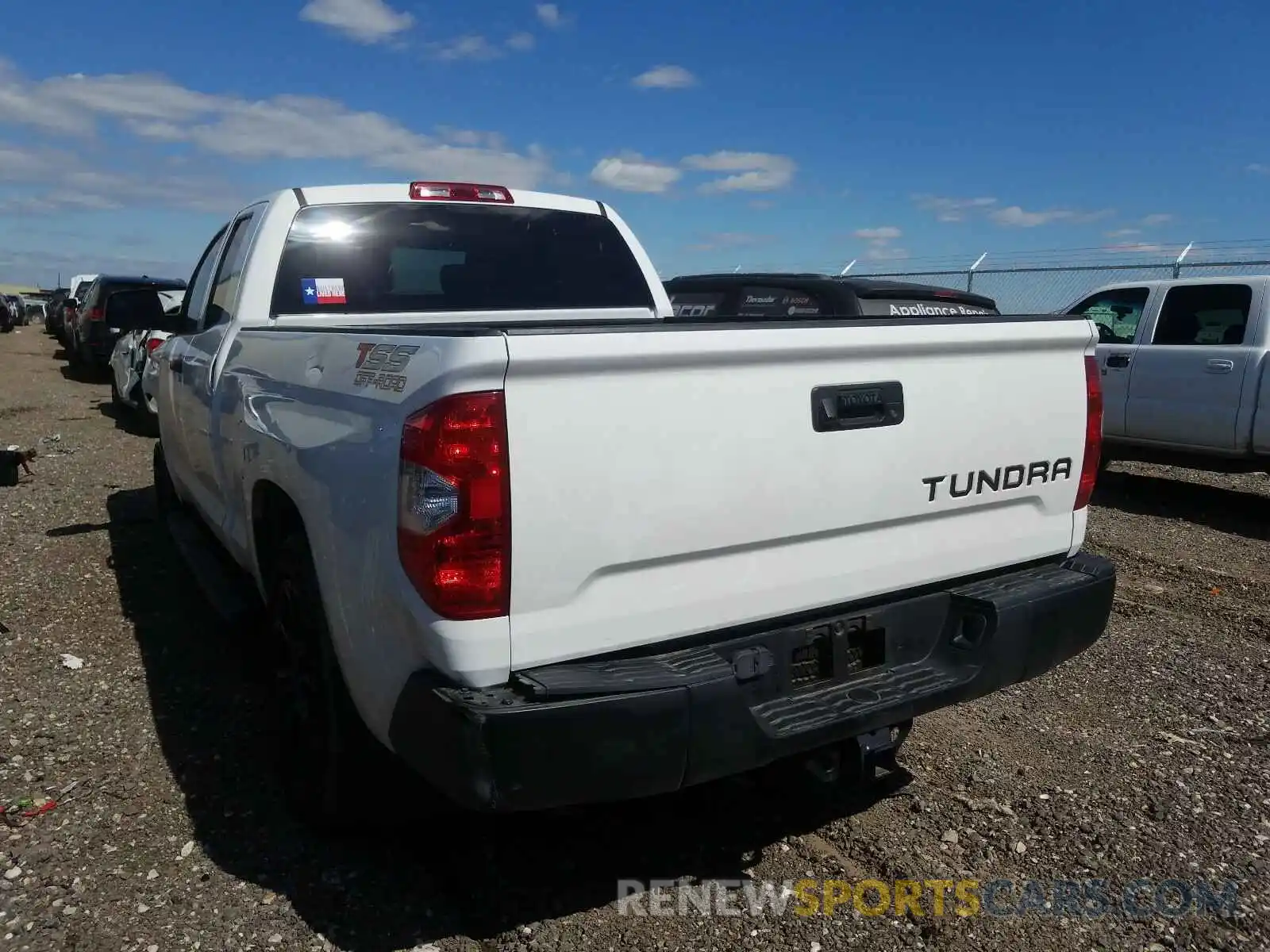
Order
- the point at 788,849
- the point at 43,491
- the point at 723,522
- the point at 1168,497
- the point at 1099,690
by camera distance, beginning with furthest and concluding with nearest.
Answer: the point at 1168,497, the point at 43,491, the point at 1099,690, the point at 788,849, the point at 723,522

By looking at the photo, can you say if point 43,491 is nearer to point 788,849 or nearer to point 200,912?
point 200,912

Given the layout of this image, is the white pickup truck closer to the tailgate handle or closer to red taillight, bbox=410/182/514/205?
the tailgate handle

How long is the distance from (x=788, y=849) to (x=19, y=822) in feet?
7.94

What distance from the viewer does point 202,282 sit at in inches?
214

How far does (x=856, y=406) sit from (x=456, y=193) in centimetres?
250

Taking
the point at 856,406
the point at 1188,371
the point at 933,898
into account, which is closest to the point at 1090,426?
the point at 856,406

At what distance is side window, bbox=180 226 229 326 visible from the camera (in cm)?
505

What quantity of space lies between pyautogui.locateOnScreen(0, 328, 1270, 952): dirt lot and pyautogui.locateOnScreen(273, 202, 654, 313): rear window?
1.67 meters

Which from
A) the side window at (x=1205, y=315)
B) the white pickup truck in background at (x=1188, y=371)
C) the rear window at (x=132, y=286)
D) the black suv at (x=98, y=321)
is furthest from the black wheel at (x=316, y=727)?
the black suv at (x=98, y=321)

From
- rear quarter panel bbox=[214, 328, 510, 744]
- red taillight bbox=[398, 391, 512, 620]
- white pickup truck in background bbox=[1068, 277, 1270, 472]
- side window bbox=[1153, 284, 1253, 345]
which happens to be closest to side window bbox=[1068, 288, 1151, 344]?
white pickup truck in background bbox=[1068, 277, 1270, 472]

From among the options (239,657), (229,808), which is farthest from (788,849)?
(239,657)

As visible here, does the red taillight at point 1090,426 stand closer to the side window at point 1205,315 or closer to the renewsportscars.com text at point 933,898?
the renewsportscars.com text at point 933,898

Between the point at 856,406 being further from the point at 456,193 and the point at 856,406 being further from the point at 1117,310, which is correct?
the point at 1117,310

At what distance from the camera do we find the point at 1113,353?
927 centimetres
